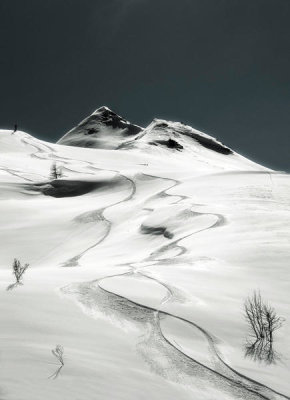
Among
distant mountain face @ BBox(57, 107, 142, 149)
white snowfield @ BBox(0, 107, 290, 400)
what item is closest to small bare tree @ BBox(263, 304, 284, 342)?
white snowfield @ BBox(0, 107, 290, 400)

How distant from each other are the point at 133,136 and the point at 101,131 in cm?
866

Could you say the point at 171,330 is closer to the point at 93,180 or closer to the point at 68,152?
the point at 93,180

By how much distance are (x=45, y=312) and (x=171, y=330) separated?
1.45 metres

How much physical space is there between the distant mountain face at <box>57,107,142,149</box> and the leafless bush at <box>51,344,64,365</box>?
3376 inches

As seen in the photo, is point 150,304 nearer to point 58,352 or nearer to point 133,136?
point 58,352

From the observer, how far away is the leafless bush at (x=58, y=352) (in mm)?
3512

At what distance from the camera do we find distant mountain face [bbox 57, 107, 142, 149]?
93.6 meters

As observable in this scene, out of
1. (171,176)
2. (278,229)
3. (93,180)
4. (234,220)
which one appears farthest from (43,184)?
(278,229)

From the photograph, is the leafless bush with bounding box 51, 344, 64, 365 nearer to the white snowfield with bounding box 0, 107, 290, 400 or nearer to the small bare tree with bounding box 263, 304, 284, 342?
the white snowfield with bounding box 0, 107, 290, 400

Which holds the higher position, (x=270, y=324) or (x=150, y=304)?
(x=270, y=324)

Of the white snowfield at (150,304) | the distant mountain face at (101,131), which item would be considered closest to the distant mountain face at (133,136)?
the distant mountain face at (101,131)

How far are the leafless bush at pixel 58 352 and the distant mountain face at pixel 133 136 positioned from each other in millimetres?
58090

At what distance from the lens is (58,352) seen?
362cm

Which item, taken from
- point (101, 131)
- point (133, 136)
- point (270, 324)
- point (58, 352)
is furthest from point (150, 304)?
point (101, 131)
